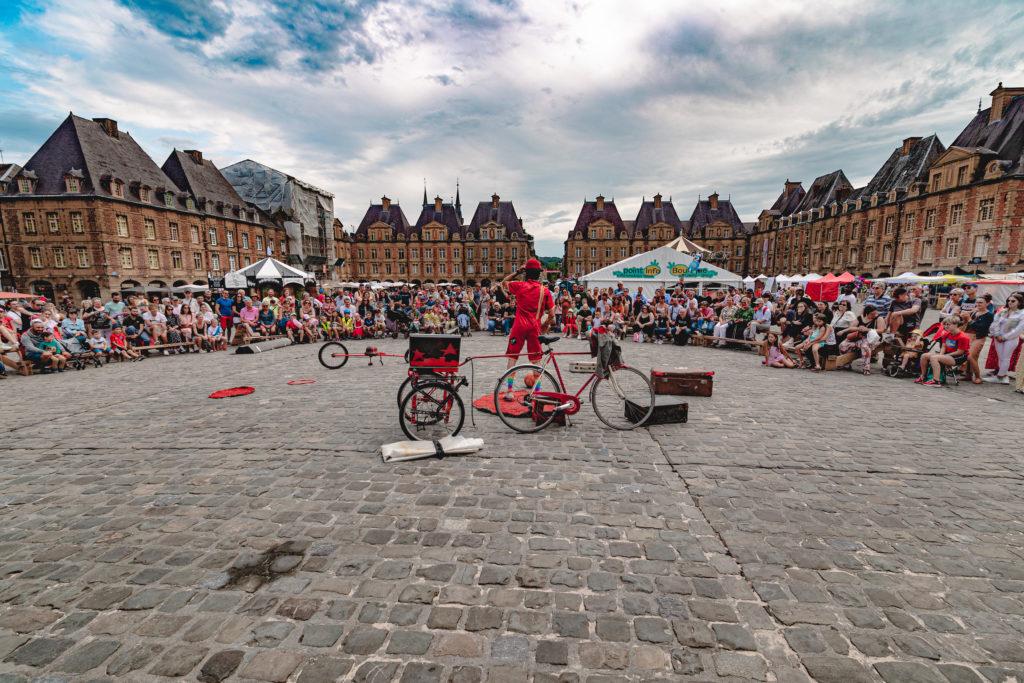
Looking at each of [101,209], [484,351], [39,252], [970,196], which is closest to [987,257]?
[970,196]

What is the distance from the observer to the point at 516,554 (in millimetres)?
3152

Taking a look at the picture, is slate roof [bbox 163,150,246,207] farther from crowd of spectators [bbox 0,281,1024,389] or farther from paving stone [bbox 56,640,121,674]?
paving stone [bbox 56,640,121,674]

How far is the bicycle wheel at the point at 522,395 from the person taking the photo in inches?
224

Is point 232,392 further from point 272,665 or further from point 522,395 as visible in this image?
point 272,665

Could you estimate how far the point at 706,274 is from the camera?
21062 millimetres

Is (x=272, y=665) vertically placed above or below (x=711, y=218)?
below

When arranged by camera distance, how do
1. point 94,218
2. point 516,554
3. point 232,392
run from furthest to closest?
point 94,218 < point 232,392 < point 516,554

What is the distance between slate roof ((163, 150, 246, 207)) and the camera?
151 ft

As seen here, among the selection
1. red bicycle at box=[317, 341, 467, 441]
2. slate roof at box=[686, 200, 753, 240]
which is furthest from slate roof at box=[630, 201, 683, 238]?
red bicycle at box=[317, 341, 467, 441]

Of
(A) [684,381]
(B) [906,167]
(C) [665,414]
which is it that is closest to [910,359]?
(A) [684,381]

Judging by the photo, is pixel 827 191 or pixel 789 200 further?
pixel 789 200

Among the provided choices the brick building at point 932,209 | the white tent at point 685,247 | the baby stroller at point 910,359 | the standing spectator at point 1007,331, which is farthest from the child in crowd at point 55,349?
the brick building at point 932,209

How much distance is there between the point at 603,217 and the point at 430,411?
230 feet

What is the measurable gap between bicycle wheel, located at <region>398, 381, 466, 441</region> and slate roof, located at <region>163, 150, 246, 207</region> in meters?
52.8
